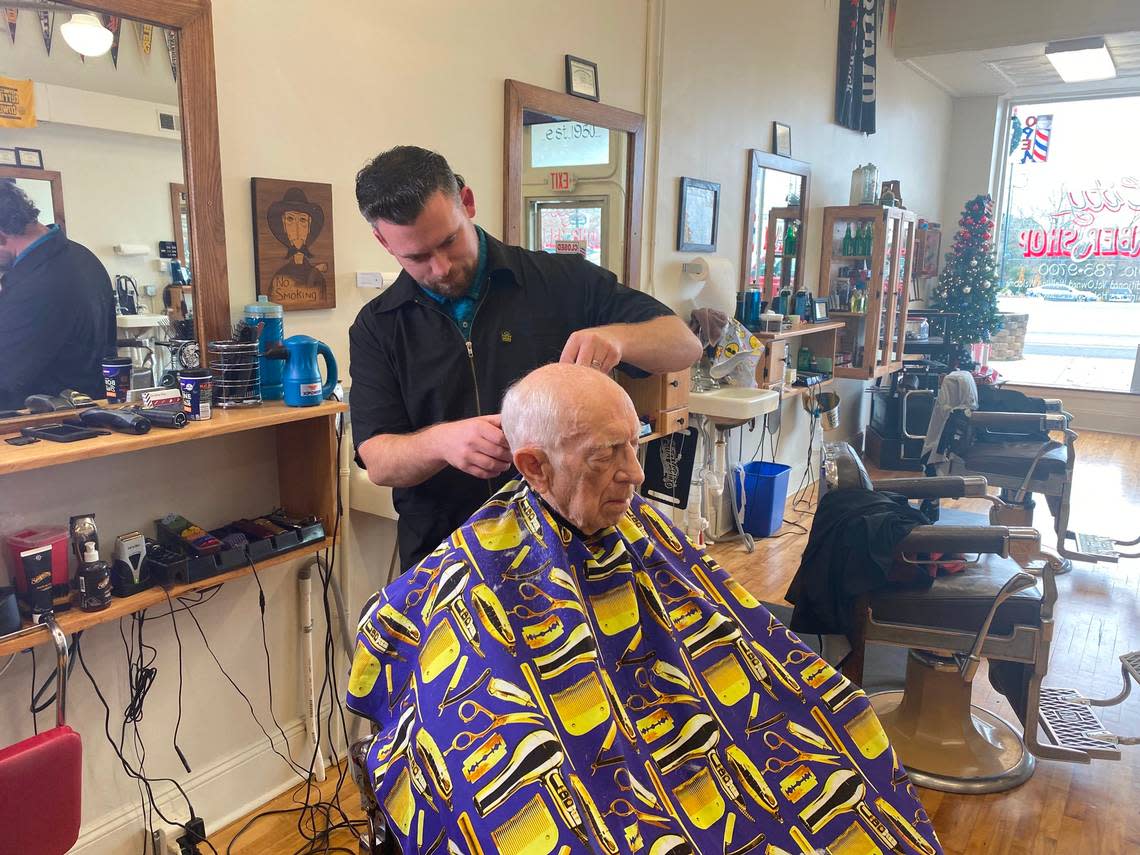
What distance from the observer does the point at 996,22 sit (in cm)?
496

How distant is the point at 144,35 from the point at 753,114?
9.46 ft

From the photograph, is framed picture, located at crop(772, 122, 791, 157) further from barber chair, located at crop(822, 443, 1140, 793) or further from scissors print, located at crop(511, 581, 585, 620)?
scissors print, located at crop(511, 581, 585, 620)

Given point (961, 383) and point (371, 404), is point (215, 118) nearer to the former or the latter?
point (371, 404)

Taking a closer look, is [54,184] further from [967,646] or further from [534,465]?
[967,646]

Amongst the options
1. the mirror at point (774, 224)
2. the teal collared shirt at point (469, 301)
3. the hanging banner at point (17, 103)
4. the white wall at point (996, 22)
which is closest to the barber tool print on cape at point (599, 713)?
the teal collared shirt at point (469, 301)

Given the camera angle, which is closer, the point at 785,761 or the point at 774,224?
the point at 785,761

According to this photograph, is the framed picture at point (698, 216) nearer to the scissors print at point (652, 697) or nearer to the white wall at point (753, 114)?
the white wall at point (753, 114)

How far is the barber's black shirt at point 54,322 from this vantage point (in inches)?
58.3

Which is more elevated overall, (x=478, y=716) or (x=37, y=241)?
(x=37, y=241)

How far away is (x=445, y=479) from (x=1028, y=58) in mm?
5713

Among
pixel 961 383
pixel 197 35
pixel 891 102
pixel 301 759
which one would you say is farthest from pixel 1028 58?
pixel 301 759

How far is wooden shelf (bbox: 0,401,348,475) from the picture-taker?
1.32 metres

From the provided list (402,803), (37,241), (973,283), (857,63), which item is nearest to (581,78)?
(37,241)

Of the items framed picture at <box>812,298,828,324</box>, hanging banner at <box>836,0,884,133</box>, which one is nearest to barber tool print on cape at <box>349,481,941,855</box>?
framed picture at <box>812,298,828,324</box>
